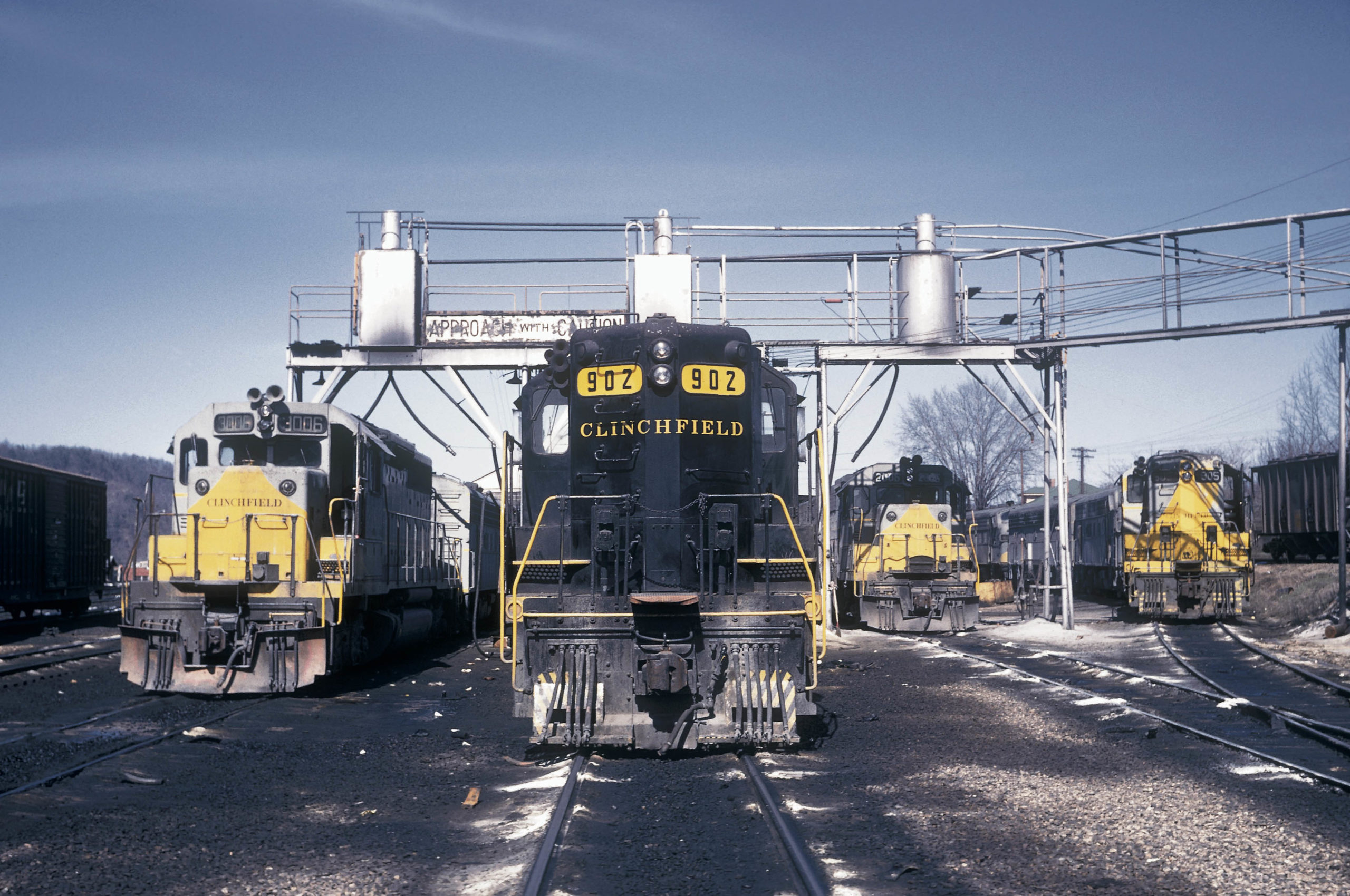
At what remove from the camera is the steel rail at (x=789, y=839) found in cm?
514

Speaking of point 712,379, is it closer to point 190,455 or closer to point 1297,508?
point 190,455

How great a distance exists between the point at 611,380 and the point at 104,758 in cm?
496

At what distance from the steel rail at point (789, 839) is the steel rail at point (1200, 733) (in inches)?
150

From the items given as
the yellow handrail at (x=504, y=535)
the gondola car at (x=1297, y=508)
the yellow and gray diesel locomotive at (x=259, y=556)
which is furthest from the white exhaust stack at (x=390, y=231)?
the gondola car at (x=1297, y=508)

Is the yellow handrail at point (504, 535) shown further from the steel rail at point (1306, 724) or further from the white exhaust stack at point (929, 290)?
the white exhaust stack at point (929, 290)

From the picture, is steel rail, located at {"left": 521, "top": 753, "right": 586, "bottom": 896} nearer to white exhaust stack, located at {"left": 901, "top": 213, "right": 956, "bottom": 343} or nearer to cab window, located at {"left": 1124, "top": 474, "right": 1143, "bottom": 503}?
white exhaust stack, located at {"left": 901, "top": 213, "right": 956, "bottom": 343}

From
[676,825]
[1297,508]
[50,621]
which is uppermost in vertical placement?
[1297,508]

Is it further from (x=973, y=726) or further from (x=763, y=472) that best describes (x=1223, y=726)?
(x=763, y=472)

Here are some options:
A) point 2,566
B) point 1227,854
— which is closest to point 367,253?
point 2,566

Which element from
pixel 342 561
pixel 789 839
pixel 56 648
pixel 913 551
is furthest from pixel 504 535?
pixel 913 551

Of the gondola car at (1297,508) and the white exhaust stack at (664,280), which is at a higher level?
the white exhaust stack at (664,280)

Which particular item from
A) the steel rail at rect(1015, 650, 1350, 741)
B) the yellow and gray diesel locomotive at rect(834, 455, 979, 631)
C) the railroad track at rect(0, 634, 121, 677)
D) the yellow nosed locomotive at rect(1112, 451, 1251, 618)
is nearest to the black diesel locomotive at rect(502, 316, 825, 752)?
the steel rail at rect(1015, 650, 1350, 741)

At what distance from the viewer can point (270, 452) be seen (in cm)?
1345

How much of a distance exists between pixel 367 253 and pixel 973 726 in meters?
14.6
